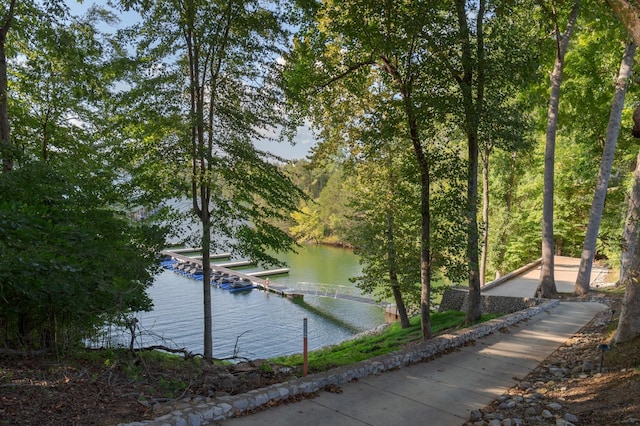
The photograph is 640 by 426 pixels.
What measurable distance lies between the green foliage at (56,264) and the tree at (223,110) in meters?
2.50

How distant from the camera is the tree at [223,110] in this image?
8.69m

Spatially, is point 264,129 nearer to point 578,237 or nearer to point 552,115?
point 552,115

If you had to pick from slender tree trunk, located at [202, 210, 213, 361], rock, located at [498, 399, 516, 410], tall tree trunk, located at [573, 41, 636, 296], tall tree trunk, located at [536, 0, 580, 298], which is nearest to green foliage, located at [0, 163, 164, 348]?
slender tree trunk, located at [202, 210, 213, 361]

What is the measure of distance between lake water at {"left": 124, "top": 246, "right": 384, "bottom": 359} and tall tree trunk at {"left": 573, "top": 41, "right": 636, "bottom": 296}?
1020 centimetres

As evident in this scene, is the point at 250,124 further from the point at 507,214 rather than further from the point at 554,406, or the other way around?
the point at 507,214

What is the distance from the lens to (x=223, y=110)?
923 centimetres

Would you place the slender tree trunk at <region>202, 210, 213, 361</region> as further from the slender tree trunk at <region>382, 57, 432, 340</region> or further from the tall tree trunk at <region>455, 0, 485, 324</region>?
the tall tree trunk at <region>455, 0, 485, 324</region>

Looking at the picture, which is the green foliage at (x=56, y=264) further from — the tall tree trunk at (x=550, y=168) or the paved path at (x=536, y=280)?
the paved path at (x=536, y=280)

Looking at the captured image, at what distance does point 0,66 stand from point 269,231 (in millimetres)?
6006

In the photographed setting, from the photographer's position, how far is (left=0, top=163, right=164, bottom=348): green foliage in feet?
13.1

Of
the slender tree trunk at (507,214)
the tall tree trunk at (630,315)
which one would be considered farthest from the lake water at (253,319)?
the tall tree trunk at (630,315)

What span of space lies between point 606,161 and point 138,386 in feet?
43.4

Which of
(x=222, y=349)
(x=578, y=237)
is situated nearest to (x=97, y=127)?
(x=222, y=349)

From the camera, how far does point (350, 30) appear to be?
22.4ft
